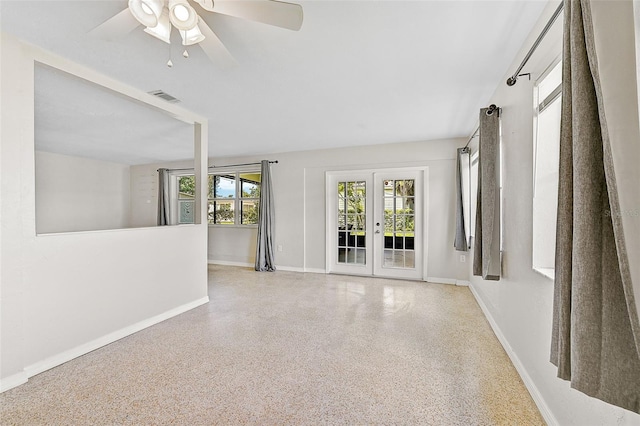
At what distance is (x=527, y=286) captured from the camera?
192 centimetres

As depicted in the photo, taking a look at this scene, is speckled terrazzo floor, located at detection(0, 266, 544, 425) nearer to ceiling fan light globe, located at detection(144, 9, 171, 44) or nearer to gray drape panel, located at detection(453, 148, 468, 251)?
gray drape panel, located at detection(453, 148, 468, 251)

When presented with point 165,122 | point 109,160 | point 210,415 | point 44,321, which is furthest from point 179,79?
point 109,160

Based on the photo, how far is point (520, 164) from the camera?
206cm

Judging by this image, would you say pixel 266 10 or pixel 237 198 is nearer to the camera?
pixel 266 10

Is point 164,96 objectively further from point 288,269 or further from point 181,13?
point 288,269

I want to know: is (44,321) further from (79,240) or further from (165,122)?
(165,122)

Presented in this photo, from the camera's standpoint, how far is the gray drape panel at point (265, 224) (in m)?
5.43

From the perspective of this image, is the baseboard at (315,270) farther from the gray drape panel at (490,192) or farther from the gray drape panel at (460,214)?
the gray drape panel at (490,192)

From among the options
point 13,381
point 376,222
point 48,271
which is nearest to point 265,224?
point 376,222

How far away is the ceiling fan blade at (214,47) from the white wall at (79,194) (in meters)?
5.87

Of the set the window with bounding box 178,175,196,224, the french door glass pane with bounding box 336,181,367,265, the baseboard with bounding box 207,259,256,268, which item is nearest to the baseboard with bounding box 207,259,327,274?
the baseboard with bounding box 207,259,256,268

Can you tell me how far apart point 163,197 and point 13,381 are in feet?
16.4

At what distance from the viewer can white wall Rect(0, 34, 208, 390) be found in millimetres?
1870

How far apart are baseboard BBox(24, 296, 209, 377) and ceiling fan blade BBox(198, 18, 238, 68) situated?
2419mm
